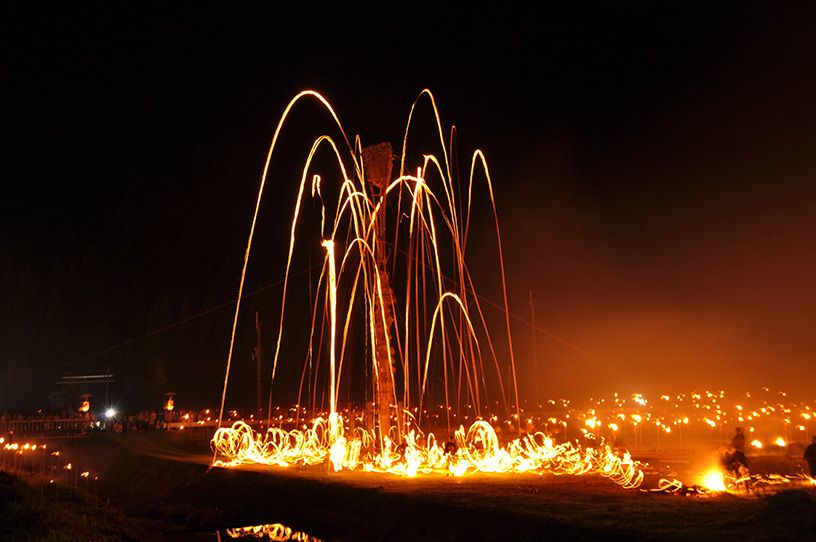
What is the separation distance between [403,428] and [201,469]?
7.82 meters

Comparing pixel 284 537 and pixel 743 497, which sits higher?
pixel 743 497

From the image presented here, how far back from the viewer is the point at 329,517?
827 inches

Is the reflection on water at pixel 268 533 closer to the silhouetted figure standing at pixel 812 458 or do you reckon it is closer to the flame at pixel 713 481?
the flame at pixel 713 481

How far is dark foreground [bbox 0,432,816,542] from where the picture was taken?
1424 centimetres

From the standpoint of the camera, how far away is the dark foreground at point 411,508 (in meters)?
14.2

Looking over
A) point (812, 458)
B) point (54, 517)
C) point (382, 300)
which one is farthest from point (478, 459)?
point (54, 517)

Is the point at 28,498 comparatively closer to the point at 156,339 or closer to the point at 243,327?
the point at 156,339

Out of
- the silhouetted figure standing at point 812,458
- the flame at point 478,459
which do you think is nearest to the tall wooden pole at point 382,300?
the flame at point 478,459

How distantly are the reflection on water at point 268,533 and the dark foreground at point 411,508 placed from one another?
250mm

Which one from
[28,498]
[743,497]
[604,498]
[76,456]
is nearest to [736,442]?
[743,497]

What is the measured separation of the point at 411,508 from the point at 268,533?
5.45 meters

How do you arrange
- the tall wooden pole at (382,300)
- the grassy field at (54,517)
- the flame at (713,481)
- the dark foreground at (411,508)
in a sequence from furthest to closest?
the tall wooden pole at (382,300) → the flame at (713,481) → the grassy field at (54,517) → the dark foreground at (411,508)

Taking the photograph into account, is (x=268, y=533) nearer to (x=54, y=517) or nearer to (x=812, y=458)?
(x=54, y=517)

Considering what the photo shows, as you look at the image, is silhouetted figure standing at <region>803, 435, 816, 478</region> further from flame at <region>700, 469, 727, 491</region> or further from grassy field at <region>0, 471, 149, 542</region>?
grassy field at <region>0, 471, 149, 542</region>
